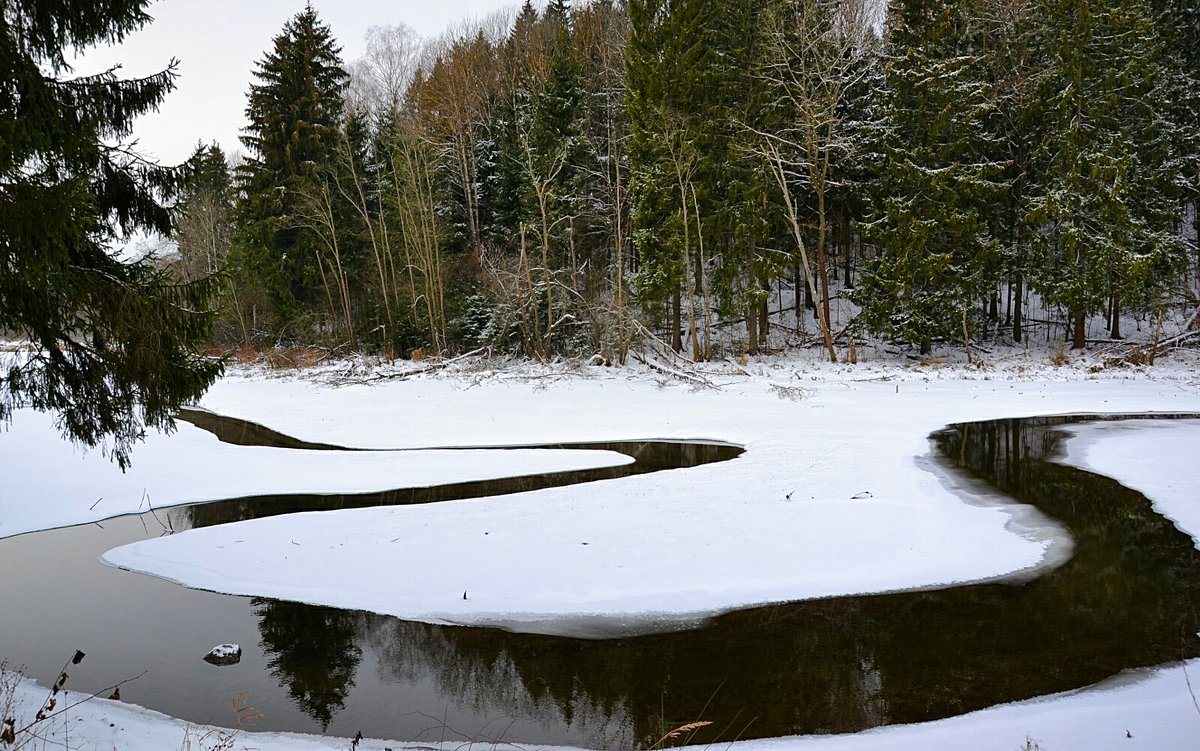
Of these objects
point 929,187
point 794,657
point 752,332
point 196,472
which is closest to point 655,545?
point 794,657

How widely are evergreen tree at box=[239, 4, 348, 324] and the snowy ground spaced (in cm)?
1850

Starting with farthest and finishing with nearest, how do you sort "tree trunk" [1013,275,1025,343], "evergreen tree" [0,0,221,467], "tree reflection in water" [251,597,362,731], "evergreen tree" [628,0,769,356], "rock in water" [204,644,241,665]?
"tree trunk" [1013,275,1025,343], "evergreen tree" [628,0,769,356], "evergreen tree" [0,0,221,467], "rock in water" [204,644,241,665], "tree reflection in water" [251,597,362,731]

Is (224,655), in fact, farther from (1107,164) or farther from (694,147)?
(1107,164)

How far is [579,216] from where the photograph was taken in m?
29.3

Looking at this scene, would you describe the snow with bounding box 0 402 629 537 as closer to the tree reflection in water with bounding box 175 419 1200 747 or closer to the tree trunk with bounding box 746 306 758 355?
the tree reflection in water with bounding box 175 419 1200 747

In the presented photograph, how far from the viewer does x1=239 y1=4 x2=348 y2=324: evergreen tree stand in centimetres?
3325

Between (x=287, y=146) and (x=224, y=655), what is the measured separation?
3175 centimetres

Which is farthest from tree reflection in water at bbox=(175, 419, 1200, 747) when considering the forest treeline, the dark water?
the forest treeline

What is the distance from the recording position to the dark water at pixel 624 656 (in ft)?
15.8

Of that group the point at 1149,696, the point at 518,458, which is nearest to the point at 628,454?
the point at 518,458

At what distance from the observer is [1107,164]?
2417 cm

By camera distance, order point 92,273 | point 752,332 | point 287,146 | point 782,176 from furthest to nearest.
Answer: point 287,146 < point 752,332 < point 782,176 < point 92,273

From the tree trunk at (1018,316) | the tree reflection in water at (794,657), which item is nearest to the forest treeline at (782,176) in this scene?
the tree trunk at (1018,316)

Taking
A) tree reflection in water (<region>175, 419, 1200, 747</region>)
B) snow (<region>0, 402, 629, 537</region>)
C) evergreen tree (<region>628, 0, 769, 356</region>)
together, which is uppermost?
evergreen tree (<region>628, 0, 769, 356</region>)
